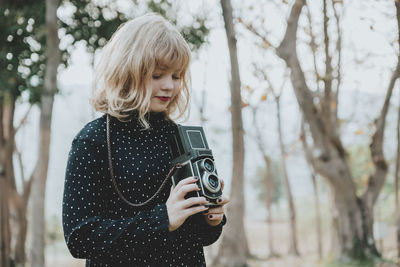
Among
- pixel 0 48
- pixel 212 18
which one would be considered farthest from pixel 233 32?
pixel 0 48

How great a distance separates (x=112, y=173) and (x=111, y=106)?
22cm

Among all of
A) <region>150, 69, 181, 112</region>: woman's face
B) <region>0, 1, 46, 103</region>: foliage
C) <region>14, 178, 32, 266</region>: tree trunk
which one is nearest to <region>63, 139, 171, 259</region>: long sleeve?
<region>150, 69, 181, 112</region>: woman's face

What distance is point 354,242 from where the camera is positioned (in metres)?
8.23

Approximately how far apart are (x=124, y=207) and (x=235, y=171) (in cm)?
486

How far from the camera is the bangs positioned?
1.39 meters

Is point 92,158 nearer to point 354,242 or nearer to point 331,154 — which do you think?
point 331,154

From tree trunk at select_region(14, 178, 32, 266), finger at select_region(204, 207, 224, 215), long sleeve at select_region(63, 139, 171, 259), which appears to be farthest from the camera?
tree trunk at select_region(14, 178, 32, 266)

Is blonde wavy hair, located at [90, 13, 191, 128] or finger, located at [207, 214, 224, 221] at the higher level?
blonde wavy hair, located at [90, 13, 191, 128]

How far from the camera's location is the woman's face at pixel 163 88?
1.43m

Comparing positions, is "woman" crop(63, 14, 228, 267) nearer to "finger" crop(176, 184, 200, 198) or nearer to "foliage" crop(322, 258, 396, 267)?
"finger" crop(176, 184, 200, 198)

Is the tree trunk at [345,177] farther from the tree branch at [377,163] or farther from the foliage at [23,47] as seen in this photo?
the foliage at [23,47]

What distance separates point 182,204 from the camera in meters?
1.28

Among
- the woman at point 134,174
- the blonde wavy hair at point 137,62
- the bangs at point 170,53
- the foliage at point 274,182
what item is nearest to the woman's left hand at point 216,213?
the woman at point 134,174

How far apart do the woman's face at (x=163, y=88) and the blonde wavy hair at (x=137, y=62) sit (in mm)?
23
